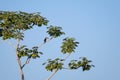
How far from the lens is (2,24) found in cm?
4200

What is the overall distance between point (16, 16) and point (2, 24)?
5.66 ft

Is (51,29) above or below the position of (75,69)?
above

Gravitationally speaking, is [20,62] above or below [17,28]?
below

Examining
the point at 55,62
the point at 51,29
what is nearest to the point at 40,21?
the point at 51,29

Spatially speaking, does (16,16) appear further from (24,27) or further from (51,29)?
(51,29)

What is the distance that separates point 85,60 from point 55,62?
3.13 meters

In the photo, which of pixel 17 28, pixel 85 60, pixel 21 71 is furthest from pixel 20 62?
pixel 85 60

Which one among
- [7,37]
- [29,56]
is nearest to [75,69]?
[29,56]

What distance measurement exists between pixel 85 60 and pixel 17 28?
307 inches

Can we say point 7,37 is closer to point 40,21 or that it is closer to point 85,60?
point 40,21

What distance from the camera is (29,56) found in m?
Result: 41.9

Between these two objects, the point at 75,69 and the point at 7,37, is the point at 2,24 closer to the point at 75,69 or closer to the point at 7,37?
the point at 7,37

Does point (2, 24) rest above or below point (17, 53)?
above

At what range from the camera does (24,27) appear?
41531mm
